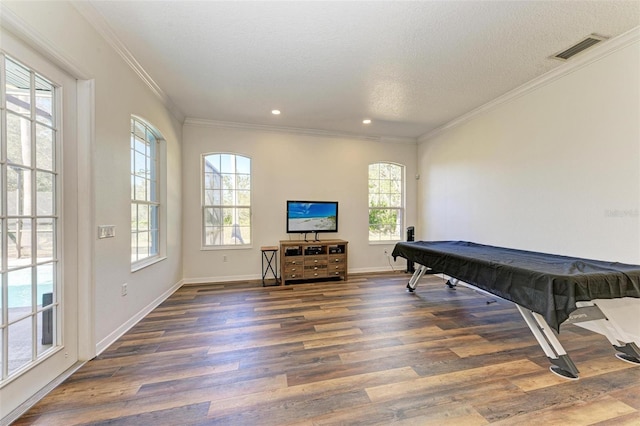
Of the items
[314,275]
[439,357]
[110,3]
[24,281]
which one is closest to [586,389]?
[439,357]

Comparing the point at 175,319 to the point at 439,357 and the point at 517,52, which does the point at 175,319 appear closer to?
the point at 439,357

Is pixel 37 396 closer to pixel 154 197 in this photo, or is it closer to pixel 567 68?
pixel 154 197

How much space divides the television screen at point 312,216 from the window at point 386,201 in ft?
3.04

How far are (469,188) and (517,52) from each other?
2.10 metres

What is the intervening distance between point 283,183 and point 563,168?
3.96 m

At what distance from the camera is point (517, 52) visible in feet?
8.21

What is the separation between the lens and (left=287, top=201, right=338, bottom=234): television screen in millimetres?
4656

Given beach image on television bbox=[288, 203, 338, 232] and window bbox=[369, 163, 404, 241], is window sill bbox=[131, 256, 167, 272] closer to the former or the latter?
beach image on television bbox=[288, 203, 338, 232]

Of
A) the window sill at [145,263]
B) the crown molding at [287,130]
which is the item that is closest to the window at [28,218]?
the window sill at [145,263]

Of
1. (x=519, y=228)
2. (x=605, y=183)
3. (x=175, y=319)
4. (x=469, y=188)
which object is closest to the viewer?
(x=605, y=183)

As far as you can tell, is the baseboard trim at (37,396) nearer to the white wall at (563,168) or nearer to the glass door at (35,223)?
the glass door at (35,223)

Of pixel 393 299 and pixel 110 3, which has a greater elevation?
pixel 110 3

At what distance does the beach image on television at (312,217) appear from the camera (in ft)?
15.3

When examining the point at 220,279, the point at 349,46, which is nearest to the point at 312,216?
the point at 220,279
